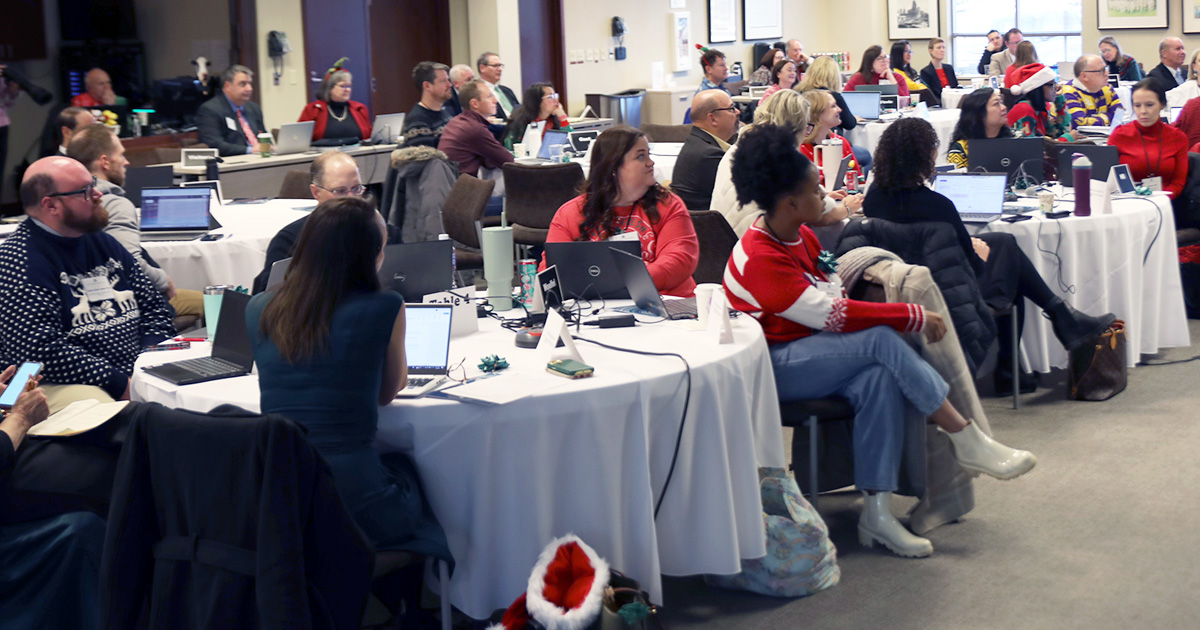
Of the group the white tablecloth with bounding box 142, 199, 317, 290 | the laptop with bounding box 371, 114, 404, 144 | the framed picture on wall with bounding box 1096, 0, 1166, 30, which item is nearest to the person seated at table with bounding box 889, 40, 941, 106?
the framed picture on wall with bounding box 1096, 0, 1166, 30

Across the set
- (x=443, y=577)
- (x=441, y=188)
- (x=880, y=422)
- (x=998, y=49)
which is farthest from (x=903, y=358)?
(x=998, y=49)

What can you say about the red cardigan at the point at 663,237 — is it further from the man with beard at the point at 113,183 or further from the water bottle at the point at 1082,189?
the water bottle at the point at 1082,189

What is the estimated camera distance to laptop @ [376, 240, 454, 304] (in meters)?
3.58

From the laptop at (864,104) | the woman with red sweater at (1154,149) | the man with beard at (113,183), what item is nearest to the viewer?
the man with beard at (113,183)

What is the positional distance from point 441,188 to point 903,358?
382 centimetres

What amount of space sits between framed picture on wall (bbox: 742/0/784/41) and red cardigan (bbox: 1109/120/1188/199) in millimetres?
9666

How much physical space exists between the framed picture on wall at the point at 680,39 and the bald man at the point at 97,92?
22.5ft

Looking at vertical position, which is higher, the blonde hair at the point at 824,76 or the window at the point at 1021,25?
the window at the point at 1021,25

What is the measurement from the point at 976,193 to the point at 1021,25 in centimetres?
1222

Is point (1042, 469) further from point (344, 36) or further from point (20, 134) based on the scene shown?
point (20, 134)

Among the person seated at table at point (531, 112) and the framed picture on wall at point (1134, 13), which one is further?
the framed picture on wall at point (1134, 13)

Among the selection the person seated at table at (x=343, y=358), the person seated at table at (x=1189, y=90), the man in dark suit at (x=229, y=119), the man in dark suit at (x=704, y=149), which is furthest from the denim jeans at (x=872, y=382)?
the person seated at table at (x=1189, y=90)

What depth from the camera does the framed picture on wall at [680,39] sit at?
14359 mm

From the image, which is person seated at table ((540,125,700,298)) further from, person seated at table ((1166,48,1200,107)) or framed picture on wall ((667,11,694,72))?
framed picture on wall ((667,11,694,72))
